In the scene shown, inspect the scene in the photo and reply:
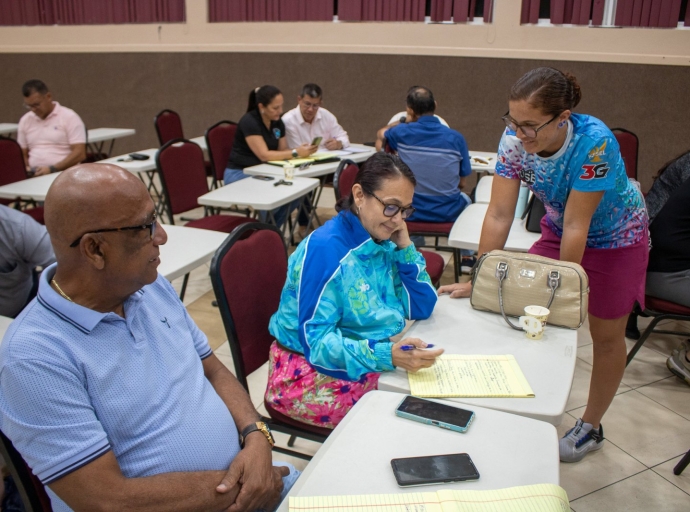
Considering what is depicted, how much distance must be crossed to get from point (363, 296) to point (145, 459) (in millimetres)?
743

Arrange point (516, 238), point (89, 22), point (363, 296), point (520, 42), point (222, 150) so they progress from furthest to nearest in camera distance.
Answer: point (89, 22), point (520, 42), point (222, 150), point (516, 238), point (363, 296)

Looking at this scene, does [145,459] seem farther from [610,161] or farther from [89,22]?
[89,22]

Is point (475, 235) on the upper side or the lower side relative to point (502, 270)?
lower

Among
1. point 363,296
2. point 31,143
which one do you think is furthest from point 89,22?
point 363,296

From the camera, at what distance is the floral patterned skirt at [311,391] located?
173 centimetres

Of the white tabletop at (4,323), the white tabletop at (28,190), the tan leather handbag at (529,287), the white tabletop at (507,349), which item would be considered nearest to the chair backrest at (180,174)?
the white tabletop at (28,190)

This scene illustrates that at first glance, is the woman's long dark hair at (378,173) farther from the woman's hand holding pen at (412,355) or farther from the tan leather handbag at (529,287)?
the woman's hand holding pen at (412,355)

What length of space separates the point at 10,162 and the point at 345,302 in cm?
368

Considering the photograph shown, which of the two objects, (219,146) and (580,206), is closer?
(580,206)

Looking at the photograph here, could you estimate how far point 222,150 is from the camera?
4938 millimetres

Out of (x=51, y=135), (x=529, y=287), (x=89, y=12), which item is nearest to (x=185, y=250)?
(x=529, y=287)

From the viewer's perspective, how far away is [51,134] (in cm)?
516

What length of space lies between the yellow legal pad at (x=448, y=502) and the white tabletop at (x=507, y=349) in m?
0.30

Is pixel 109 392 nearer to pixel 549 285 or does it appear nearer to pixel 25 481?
pixel 25 481
